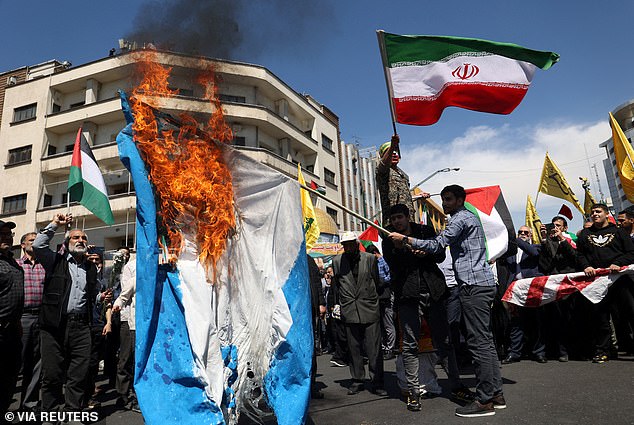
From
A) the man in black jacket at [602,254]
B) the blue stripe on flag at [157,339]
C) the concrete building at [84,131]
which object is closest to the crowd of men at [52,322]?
the blue stripe on flag at [157,339]

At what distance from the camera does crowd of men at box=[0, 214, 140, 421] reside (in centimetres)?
449

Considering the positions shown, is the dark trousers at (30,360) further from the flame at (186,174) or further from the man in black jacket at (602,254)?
the man in black jacket at (602,254)

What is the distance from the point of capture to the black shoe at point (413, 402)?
4.59 m

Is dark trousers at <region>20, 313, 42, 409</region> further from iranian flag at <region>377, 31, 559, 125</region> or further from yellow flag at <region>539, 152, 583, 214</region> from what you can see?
yellow flag at <region>539, 152, 583, 214</region>

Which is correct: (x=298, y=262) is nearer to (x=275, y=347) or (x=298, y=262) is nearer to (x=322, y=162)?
(x=275, y=347)

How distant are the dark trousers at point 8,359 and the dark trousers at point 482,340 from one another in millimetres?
4696

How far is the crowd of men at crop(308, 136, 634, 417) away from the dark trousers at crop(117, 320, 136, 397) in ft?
9.82

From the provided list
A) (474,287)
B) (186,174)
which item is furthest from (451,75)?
(186,174)

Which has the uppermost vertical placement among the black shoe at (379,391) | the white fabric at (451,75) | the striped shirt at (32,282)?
the white fabric at (451,75)

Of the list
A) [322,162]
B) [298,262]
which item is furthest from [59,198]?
[298,262]

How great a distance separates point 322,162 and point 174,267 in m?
31.2

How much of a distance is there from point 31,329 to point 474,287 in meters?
5.32

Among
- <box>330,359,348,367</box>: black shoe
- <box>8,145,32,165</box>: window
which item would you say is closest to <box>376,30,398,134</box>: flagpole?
<box>330,359,348,367</box>: black shoe

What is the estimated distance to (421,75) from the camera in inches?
205
